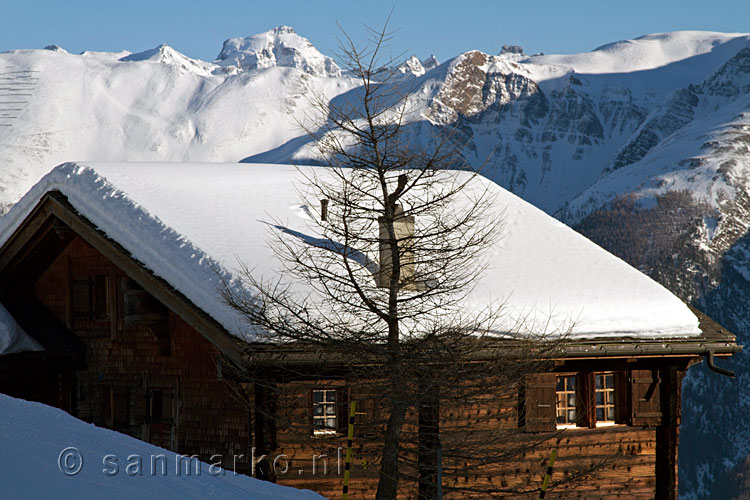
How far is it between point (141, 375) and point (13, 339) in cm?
190

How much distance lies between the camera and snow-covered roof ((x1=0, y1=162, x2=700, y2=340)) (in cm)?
1138

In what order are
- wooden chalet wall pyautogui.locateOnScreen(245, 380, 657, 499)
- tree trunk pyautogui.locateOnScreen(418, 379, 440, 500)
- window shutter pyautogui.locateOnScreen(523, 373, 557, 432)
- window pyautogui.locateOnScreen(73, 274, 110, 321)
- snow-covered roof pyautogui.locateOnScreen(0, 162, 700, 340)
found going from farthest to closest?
window pyautogui.locateOnScreen(73, 274, 110, 321)
window shutter pyautogui.locateOnScreen(523, 373, 557, 432)
snow-covered roof pyautogui.locateOnScreen(0, 162, 700, 340)
wooden chalet wall pyautogui.locateOnScreen(245, 380, 657, 499)
tree trunk pyautogui.locateOnScreen(418, 379, 440, 500)

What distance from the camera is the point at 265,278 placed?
10.9 meters

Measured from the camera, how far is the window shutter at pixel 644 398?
13.1m

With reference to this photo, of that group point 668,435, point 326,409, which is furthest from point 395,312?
point 668,435

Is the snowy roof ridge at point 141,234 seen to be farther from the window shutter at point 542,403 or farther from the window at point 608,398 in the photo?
the window at point 608,398

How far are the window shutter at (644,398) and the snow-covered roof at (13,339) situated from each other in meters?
8.08

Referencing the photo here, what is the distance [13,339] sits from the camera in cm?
1352

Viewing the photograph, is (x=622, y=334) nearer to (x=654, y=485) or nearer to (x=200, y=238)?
(x=654, y=485)

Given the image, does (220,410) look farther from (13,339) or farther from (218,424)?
(13,339)

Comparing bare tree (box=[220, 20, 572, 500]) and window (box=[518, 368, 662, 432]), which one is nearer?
bare tree (box=[220, 20, 572, 500])

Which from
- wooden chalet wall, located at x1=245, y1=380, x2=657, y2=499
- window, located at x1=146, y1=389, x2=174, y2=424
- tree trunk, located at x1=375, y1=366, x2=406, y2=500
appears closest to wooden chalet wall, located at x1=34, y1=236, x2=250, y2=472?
window, located at x1=146, y1=389, x2=174, y2=424

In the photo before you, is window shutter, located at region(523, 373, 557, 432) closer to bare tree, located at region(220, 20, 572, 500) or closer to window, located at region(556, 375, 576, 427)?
window, located at region(556, 375, 576, 427)

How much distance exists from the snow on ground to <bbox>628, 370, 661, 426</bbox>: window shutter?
823 centimetres
